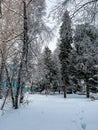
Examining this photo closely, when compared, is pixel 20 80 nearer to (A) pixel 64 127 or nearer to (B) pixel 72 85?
(A) pixel 64 127

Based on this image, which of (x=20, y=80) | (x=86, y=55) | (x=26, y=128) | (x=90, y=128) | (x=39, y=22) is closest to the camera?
(x=90, y=128)

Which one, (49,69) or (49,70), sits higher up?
(49,69)

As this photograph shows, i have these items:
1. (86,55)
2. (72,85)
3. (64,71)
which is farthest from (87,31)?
(72,85)

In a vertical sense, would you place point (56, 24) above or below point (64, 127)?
above

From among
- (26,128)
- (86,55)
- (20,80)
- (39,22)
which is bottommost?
(26,128)

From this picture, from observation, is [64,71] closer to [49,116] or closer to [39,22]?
[39,22]

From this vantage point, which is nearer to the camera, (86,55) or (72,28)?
(72,28)

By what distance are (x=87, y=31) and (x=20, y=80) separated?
4.98 m

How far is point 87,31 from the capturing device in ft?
28.5

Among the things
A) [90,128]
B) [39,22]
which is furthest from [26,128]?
[39,22]

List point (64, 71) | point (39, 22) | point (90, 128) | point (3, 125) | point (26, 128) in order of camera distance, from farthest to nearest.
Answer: point (64, 71) → point (39, 22) → point (3, 125) → point (26, 128) → point (90, 128)

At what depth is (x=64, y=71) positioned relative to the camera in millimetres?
34094

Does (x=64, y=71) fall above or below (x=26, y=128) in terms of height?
above

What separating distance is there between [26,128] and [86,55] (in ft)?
13.5
